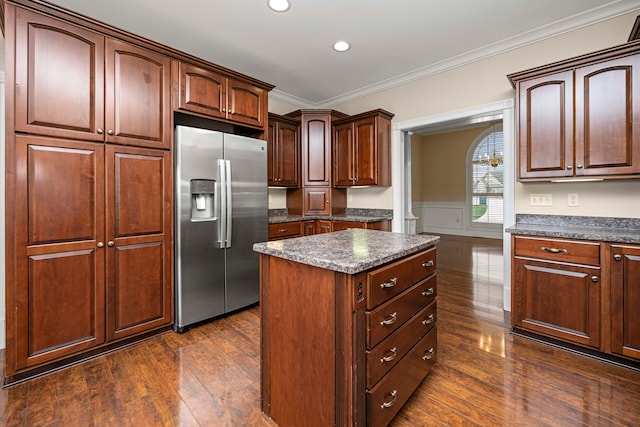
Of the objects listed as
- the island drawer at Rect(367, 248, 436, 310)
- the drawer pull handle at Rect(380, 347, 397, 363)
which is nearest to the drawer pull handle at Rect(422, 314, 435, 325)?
the island drawer at Rect(367, 248, 436, 310)

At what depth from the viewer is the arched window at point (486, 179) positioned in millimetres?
7527

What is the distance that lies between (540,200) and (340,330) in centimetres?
268

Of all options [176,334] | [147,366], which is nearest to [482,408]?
[147,366]

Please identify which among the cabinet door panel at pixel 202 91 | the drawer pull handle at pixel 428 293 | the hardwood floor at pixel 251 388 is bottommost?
the hardwood floor at pixel 251 388

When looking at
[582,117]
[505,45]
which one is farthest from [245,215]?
[505,45]

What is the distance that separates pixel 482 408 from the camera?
1606mm

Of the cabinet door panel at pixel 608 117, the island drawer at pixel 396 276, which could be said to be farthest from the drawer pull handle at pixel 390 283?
the cabinet door panel at pixel 608 117

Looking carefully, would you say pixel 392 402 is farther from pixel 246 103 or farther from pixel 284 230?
pixel 246 103

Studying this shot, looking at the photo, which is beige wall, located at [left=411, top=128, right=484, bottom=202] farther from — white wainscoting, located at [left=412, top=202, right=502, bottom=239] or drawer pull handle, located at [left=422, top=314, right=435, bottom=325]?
drawer pull handle, located at [left=422, top=314, right=435, bottom=325]

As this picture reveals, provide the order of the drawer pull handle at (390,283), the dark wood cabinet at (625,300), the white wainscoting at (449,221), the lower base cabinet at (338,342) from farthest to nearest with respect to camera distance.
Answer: the white wainscoting at (449,221), the dark wood cabinet at (625,300), the drawer pull handle at (390,283), the lower base cabinet at (338,342)

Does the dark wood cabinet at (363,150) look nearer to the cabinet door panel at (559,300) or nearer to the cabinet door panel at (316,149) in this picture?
the cabinet door panel at (316,149)

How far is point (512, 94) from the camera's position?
3.04 meters

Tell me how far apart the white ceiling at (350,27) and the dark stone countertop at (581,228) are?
1.78 metres

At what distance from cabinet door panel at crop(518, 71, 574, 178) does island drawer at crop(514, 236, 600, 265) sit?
0.59m
